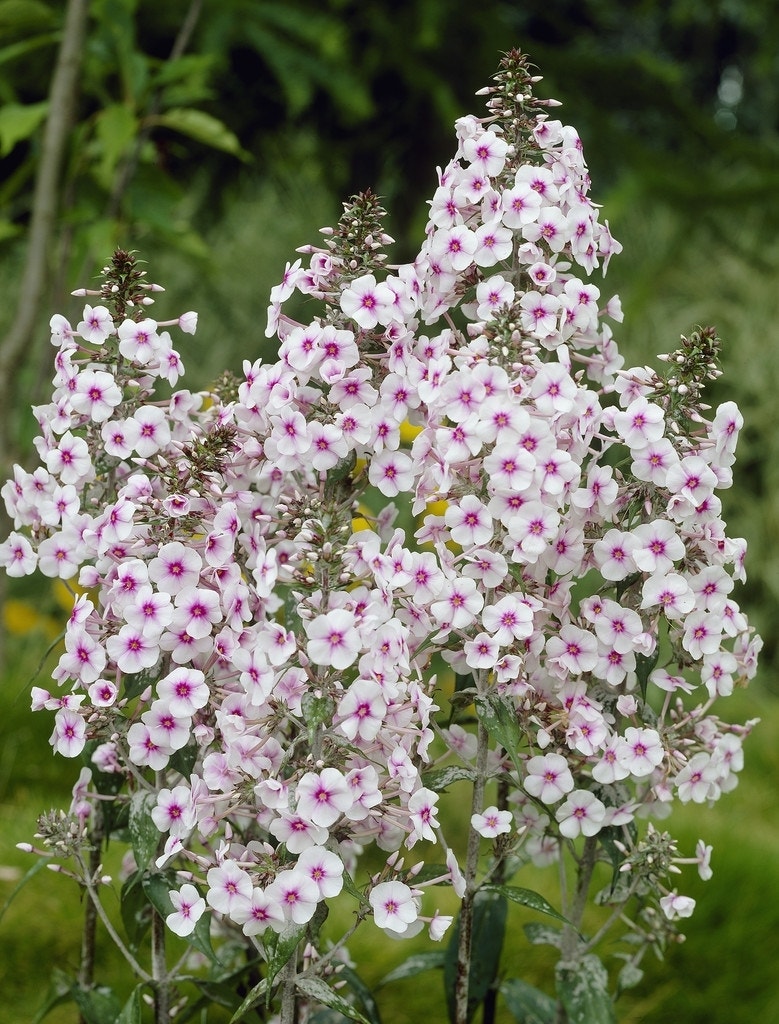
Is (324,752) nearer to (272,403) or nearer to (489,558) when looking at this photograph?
(489,558)

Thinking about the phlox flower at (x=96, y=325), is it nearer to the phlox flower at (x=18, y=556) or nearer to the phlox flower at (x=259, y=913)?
the phlox flower at (x=18, y=556)

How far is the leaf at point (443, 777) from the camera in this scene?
51.7 inches

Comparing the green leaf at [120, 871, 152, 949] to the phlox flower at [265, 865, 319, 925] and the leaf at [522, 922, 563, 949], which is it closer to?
the phlox flower at [265, 865, 319, 925]

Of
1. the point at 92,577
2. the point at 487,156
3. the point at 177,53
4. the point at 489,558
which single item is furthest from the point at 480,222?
the point at 177,53

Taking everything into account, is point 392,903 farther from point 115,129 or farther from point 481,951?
point 115,129

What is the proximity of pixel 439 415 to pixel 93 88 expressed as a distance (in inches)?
81.3

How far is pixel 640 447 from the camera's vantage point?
124cm

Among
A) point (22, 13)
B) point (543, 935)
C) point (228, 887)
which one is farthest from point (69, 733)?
point (22, 13)

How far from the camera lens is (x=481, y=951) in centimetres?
154

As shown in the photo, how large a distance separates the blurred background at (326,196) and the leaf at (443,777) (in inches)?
39.2

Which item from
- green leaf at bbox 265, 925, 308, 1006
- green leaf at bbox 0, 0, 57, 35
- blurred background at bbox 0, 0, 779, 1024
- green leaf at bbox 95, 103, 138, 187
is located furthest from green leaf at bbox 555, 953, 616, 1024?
green leaf at bbox 0, 0, 57, 35

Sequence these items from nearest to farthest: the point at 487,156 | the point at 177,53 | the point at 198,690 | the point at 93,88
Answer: the point at 198,690 → the point at 487,156 → the point at 177,53 → the point at 93,88

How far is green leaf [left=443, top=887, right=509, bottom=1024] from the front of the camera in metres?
1.50

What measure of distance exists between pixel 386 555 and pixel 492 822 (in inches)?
13.5
